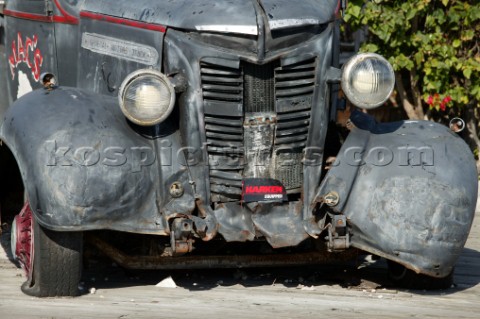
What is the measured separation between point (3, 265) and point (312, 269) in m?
2.10

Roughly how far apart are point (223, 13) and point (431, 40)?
4.95 meters

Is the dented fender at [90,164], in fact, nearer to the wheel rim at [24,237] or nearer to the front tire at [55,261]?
the front tire at [55,261]

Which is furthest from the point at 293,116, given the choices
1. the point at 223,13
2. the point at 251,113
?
the point at 223,13

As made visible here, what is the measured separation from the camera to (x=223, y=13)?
243 inches

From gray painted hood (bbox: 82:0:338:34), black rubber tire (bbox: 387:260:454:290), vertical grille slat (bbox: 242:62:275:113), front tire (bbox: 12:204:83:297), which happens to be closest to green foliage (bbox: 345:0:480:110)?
gray painted hood (bbox: 82:0:338:34)

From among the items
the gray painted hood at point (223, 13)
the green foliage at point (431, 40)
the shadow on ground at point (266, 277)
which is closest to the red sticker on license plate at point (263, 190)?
the shadow on ground at point (266, 277)

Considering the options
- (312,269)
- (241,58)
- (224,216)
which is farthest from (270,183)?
(312,269)

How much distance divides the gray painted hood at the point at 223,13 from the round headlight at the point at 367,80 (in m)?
0.39

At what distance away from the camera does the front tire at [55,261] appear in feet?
19.7

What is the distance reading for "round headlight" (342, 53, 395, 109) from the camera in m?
6.22

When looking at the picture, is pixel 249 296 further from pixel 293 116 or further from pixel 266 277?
pixel 293 116

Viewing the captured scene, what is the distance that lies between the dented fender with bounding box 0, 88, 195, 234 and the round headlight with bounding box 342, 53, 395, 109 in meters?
1.10

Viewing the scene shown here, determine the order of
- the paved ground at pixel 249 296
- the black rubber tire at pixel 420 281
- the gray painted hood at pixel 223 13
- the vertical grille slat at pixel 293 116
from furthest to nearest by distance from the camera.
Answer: the black rubber tire at pixel 420 281 → the vertical grille slat at pixel 293 116 → the gray painted hood at pixel 223 13 → the paved ground at pixel 249 296

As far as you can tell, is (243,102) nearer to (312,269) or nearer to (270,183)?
(270,183)
